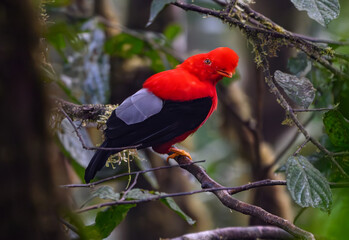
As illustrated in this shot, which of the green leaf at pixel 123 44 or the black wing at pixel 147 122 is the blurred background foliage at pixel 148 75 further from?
the black wing at pixel 147 122

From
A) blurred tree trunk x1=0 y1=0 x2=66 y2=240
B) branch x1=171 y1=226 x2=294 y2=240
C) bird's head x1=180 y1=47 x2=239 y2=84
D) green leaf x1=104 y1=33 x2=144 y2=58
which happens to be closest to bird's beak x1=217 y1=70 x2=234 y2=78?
bird's head x1=180 y1=47 x2=239 y2=84

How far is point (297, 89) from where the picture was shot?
162cm

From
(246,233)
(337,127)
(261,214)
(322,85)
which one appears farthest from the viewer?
(322,85)

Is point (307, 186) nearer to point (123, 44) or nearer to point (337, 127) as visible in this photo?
point (337, 127)

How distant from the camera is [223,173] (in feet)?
18.6

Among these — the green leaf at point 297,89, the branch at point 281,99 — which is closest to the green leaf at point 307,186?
the branch at point 281,99

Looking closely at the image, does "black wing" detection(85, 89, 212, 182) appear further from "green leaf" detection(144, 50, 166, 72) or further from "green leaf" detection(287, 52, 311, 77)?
"green leaf" detection(144, 50, 166, 72)

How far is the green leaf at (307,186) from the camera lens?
1.32 meters

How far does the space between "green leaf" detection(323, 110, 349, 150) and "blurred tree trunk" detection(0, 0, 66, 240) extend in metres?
1.28

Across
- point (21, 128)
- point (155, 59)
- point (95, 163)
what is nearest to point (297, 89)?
point (95, 163)

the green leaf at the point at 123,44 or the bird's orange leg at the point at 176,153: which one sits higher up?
the green leaf at the point at 123,44

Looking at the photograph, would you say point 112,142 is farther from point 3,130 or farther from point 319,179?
point 3,130

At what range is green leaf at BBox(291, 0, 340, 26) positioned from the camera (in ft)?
5.18

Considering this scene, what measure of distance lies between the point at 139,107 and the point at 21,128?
47.1 inches
